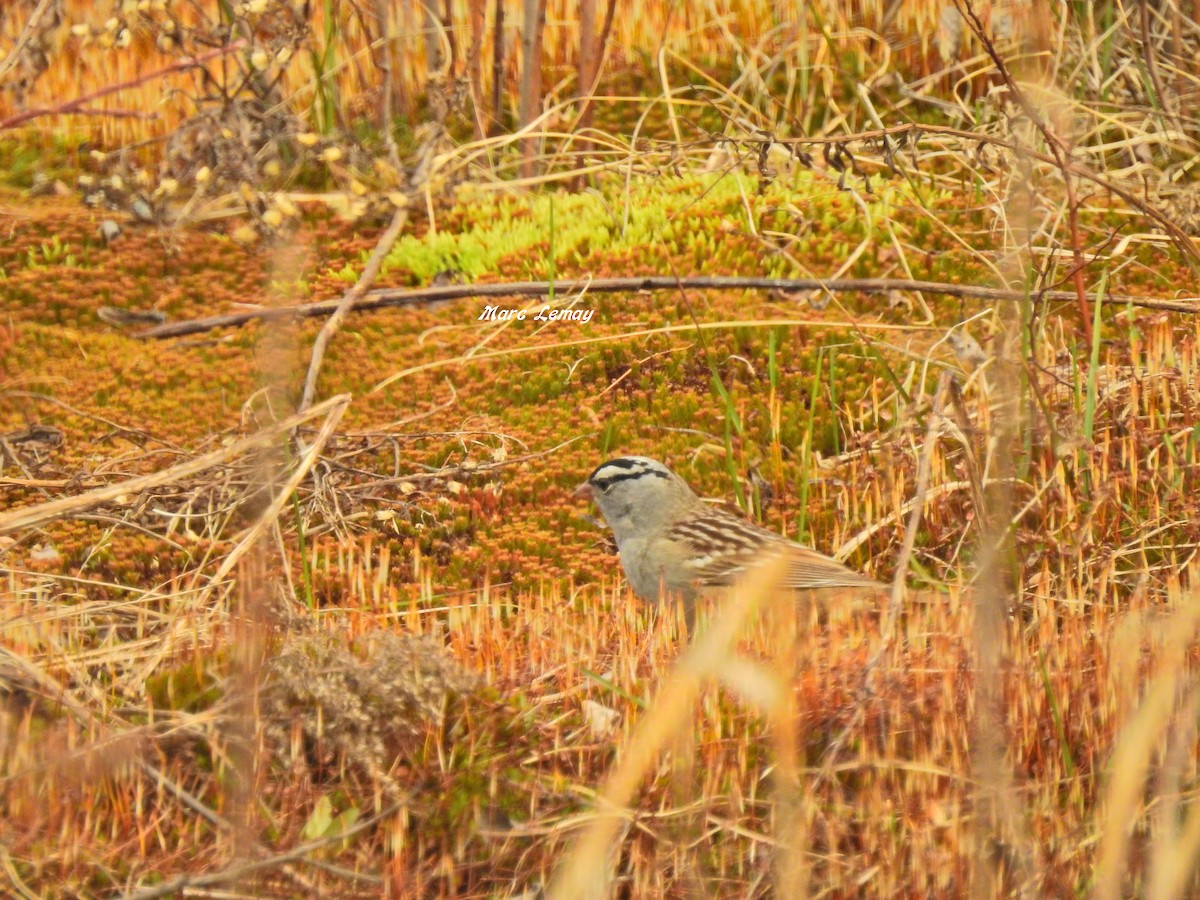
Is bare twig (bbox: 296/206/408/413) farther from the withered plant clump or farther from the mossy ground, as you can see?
the withered plant clump

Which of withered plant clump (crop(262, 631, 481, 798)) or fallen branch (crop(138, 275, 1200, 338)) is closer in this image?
withered plant clump (crop(262, 631, 481, 798))

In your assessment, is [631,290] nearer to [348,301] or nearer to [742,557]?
[348,301]

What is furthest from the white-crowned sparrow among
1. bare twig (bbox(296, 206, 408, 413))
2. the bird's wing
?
bare twig (bbox(296, 206, 408, 413))

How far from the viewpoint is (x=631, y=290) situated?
19.6 ft

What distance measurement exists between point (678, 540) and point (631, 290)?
1758 mm

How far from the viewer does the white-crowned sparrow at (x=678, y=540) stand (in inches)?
167

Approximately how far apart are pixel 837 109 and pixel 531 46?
60.2 inches

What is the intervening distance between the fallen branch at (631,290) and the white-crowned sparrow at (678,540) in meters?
1.10

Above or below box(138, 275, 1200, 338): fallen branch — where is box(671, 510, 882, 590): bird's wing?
below

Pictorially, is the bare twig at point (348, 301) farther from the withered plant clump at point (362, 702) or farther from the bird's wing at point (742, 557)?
the withered plant clump at point (362, 702)

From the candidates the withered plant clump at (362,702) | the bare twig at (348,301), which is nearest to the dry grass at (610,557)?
the withered plant clump at (362,702)

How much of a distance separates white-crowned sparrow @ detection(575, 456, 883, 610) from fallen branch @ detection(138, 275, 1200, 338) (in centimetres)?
110

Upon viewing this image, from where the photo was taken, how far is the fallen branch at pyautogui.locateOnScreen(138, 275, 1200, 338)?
5.49m

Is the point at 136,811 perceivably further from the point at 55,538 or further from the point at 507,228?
the point at 507,228
